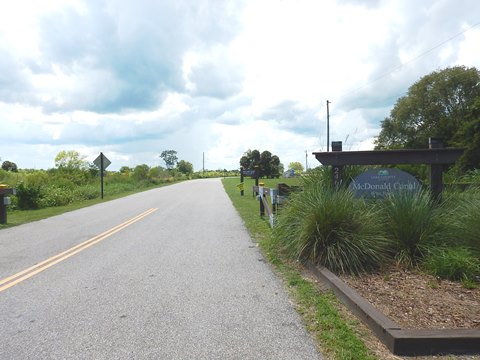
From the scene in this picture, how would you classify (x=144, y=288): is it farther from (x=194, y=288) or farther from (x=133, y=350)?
(x=133, y=350)

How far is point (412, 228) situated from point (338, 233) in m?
1.14

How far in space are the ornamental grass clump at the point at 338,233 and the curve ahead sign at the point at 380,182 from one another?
0.71 m

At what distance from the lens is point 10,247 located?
29.6 feet

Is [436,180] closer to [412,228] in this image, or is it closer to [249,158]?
[412,228]

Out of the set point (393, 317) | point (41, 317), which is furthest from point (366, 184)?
point (41, 317)

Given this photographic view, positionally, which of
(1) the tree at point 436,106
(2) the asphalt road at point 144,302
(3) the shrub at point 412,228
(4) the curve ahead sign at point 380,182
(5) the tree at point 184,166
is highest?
(1) the tree at point 436,106

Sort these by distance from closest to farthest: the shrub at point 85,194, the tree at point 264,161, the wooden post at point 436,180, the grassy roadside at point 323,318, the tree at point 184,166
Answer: the grassy roadside at point 323,318 → the wooden post at point 436,180 → the shrub at point 85,194 → the tree at point 264,161 → the tree at point 184,166

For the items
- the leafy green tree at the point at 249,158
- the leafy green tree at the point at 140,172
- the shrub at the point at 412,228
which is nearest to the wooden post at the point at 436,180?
the shrub at the point at 412,228

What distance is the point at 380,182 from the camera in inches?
293

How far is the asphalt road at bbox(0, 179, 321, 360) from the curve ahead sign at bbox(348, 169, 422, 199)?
2.37 meters

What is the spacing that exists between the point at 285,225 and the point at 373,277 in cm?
226

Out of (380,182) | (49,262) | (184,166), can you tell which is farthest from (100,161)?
(184,166)

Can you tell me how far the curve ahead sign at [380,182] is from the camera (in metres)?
7.41

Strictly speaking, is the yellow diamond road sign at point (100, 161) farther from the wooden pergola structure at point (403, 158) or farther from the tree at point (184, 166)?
the tree at point (184, 166)
